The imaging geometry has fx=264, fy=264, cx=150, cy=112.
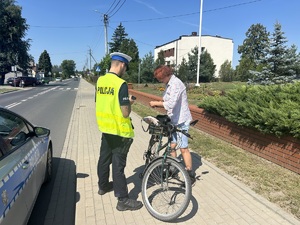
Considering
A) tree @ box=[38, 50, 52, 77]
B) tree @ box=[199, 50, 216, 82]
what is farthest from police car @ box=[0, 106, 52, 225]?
tree @ box=[38, 50, 52, 77]

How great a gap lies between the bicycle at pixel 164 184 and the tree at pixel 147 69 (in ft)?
137

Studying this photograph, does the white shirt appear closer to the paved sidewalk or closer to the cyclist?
the cyclist

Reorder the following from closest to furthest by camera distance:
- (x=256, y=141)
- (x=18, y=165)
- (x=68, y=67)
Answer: (x=18, y=165)
(x=256, y=141)
(x=68, y=67)

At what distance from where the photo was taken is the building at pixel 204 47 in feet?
186

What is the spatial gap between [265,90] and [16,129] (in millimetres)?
5092

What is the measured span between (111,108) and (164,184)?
1.21 meters

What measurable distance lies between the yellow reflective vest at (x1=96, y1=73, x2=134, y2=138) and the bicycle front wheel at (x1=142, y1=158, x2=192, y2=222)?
1.90 ft

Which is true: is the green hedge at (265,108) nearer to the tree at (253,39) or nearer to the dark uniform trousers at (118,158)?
the dark uniform trousers at (118,158)

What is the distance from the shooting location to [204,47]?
55.8 metres

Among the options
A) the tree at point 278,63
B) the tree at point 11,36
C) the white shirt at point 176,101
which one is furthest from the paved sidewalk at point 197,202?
the tree at point 11,36

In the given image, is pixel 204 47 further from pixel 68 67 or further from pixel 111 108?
pixel 68 67

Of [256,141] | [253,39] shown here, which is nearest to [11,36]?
[256,141]

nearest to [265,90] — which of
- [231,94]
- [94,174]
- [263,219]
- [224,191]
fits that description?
[231,94]

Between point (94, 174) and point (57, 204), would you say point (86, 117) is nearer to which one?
point (94, 174)
